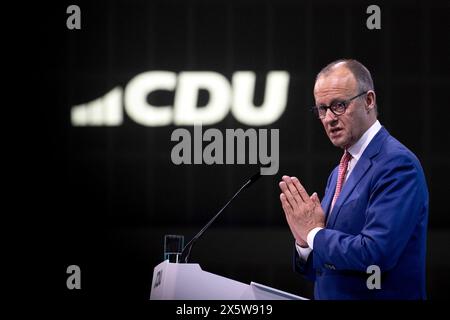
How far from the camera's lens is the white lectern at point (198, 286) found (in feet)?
6.50

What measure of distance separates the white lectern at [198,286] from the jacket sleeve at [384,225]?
32 cm

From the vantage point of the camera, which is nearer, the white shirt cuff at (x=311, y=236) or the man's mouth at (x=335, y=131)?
the white shirt cuff at (x=311, y=236)

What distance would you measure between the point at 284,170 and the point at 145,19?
1.45 m

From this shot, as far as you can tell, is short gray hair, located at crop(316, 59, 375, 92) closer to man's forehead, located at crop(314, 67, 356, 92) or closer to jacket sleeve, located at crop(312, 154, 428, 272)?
man's forehead, located at crop(314, 67, 356, 92)

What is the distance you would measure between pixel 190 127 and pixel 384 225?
2.28m

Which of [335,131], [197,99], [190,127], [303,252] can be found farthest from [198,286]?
[197,99]

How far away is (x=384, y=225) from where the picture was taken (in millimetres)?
2092

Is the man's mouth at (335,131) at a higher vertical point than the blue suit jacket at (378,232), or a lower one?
higher

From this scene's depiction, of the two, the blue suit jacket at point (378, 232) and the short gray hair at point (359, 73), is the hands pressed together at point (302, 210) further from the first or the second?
the short gray hair at point (359, 73)

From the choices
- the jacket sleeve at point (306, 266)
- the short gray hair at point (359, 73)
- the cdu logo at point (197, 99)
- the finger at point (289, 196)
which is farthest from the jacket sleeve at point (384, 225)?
the cdu logo at point (197, 99)

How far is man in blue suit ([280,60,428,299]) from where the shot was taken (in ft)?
6.93

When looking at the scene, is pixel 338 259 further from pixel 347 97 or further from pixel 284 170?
pixel 284 170

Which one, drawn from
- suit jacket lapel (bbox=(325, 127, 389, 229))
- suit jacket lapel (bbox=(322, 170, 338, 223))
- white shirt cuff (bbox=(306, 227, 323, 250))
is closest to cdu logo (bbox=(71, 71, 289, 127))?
suit jacket lapel (bbox=(322, 170, 338, 223))

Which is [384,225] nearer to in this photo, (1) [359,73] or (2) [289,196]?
(2) [289,196]
